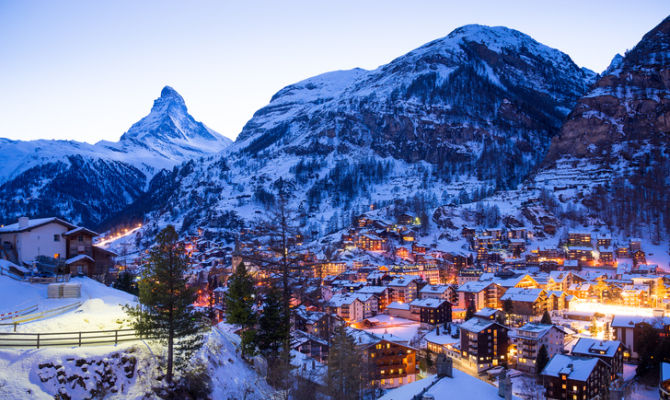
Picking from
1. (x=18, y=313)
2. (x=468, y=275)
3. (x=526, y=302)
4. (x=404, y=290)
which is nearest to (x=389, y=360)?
(x=18, y=313)

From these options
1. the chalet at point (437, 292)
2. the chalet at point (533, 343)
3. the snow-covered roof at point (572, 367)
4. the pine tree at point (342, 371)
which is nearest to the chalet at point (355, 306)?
the chalet at point (437, 292)

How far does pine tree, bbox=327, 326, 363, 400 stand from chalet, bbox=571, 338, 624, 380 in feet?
119

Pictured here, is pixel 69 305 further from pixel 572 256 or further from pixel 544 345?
pixel 572 256

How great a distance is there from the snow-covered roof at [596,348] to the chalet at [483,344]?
855 cm

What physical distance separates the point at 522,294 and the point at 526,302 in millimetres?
2199

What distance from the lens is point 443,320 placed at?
72.3m

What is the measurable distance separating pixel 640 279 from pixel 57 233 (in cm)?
9215

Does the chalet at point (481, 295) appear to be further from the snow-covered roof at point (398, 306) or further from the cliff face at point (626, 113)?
the cliff face at point (626, 113)

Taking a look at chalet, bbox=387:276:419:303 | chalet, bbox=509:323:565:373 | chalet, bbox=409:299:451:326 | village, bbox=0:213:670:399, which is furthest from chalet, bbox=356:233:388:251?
chalet, bbox=509:323:565:373

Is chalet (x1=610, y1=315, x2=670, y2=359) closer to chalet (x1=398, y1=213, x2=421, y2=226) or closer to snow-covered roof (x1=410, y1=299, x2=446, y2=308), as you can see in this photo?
snow-covered roof (x1=410, y1=299, x2=446, y2=308)

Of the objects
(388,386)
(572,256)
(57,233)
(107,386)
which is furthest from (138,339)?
(572,256)

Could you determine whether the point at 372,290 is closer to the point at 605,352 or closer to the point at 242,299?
the point at 605,352

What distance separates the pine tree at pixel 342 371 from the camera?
922 inches

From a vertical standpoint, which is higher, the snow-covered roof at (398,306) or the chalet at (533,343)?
the chalet at (533,343)
